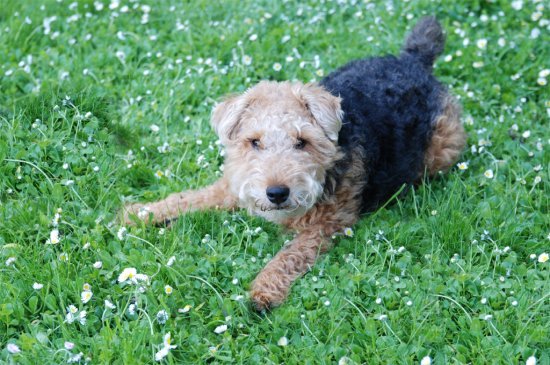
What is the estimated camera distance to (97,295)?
3732 mm

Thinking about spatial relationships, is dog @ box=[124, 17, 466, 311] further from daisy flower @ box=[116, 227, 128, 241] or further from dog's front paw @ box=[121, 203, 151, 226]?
daisy flower @ box=[116, 227, 128, 241]

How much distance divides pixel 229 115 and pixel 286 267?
3.33 feet

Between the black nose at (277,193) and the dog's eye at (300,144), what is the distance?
0.34m

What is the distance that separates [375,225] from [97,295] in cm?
186

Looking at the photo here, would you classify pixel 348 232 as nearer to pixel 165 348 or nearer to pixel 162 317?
pixel 162 317

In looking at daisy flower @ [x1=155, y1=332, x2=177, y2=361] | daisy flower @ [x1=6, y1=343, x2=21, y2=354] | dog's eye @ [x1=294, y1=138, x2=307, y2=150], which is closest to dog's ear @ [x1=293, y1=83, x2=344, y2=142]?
dog's eye @ [x1=294, y1=138, x2=307, y2=150]

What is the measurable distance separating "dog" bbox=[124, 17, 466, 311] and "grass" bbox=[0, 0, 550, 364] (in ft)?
0.48

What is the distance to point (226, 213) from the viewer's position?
449 centimetres

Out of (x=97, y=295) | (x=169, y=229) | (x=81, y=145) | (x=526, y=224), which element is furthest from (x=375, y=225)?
(x=81, y=145)

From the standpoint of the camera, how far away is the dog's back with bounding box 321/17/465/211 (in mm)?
4578

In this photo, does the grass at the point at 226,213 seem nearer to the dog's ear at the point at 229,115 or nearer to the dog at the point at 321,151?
the dog at the point at 321,151

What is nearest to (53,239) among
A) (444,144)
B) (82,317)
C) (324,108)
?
(82,317)

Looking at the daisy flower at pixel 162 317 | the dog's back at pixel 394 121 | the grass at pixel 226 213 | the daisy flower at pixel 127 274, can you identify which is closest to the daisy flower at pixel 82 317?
the grass at pixel 226 213

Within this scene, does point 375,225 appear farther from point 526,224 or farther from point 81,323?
point 81,323
